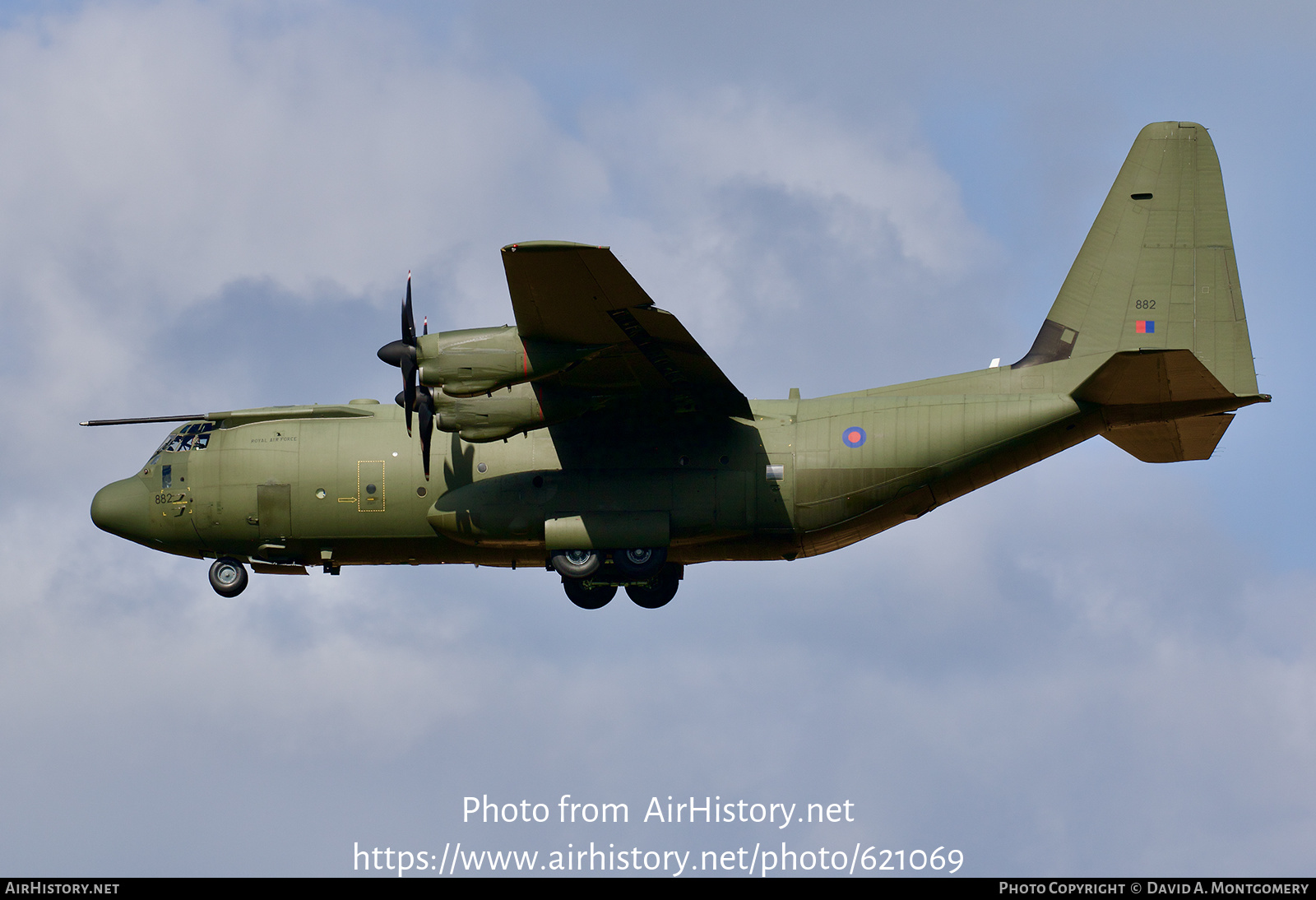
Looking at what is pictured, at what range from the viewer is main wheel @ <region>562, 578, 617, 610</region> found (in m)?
33.2

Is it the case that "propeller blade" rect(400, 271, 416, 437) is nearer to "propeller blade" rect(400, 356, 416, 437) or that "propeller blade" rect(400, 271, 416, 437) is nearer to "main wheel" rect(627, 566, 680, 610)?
"propeller blade" rect(400, 356, 416, 437)

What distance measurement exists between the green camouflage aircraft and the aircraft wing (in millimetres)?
72

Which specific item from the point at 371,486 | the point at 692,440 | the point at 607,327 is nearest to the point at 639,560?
the point at 692,440

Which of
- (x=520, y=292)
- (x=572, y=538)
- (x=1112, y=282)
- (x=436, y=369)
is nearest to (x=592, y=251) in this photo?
(x=520, y=292)

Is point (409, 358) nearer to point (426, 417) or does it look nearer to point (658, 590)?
point (426, 417)

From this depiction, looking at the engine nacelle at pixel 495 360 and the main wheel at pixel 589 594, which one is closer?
the engine nacelle at pixel 495 360

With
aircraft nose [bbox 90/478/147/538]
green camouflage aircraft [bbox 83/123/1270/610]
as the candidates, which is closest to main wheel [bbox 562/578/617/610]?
green camouflage aircraft [bbox 83/123/1270/610]

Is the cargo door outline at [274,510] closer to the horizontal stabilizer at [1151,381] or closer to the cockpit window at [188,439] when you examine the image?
the cockpit window at [188,439]

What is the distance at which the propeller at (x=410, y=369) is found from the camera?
29.8 metres

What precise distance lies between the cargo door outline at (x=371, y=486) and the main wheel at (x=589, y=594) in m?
3.73

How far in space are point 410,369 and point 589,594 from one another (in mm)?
5889

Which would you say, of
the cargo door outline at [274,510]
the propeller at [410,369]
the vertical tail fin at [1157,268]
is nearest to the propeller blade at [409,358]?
the propeller at [410,369]

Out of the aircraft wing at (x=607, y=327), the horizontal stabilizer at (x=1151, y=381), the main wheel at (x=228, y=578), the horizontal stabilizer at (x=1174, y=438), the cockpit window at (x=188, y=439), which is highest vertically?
the cockpit window at (x=188, y=439)
